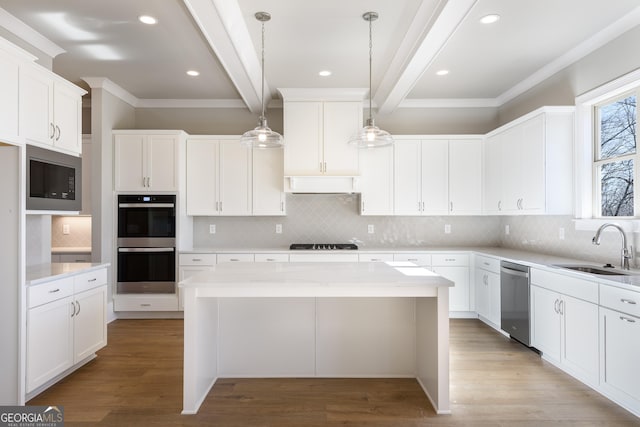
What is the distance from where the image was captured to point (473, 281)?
4.62m

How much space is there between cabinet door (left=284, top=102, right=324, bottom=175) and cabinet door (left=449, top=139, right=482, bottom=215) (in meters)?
1.75

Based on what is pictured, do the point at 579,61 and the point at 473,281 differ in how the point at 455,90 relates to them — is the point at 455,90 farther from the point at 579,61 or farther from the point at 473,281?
the point at 473,281

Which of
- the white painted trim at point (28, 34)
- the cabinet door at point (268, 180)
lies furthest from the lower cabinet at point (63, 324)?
the white painted trim at point (28, 34)

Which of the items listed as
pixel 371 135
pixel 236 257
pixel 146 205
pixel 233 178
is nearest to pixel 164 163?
pixel 146 205

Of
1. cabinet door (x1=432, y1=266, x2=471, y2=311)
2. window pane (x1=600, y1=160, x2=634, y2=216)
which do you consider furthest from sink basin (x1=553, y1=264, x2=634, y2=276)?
cabinet door (x1=432, y1=266, x2=471, y2=311)

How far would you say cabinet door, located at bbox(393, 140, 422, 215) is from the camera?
488 cm

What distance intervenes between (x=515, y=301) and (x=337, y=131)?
270cm

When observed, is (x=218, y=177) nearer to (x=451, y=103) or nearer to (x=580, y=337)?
(x=451, y=103)

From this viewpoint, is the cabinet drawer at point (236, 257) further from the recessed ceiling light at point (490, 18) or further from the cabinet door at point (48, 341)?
the recessed ceiling light at point (490, 18)

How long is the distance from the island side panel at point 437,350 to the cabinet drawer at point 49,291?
2660 millimetres

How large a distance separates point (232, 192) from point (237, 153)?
51cm

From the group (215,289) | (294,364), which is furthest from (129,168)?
(294,364)

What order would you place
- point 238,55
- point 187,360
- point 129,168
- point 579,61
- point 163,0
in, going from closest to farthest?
1. point 187,360
2. point 163,0
3. point 238,55
4. point 579,61
5. point 129,168

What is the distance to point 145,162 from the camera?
457 centimetres
